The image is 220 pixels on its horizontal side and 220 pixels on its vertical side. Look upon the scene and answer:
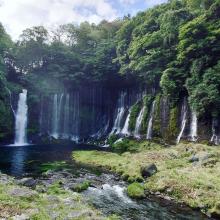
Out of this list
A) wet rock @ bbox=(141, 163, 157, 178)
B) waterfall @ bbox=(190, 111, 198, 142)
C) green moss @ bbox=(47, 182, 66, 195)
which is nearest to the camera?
green moss @ bbox=(47, 182, 66, 195)

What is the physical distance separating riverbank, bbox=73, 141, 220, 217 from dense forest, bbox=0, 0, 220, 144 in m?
11.3

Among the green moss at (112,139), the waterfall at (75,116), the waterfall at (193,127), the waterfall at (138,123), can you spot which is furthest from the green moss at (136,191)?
the waterfall at (75,116)

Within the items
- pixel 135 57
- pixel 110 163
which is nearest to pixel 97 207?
pixel 110 163

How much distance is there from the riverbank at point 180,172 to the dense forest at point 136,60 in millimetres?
11312

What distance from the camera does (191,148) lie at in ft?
135

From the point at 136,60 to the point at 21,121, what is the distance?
26.9m

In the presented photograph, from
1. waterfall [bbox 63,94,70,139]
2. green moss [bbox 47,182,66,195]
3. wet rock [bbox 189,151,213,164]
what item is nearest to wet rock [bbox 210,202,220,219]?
green moss [bbox 47,182,66,195]

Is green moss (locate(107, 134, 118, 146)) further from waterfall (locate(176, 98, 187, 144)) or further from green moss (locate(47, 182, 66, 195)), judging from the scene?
green moss (locate(47, 182, 66, 195))

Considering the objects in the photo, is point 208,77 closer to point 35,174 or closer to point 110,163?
point 110,163

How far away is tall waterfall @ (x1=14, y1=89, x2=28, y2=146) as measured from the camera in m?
66.9

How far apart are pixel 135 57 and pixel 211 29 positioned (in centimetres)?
1691

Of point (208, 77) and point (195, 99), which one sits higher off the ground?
point (208, 77)

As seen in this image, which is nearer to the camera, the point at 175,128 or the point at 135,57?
the point at 175,128

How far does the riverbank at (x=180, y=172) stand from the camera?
81.6 feet
